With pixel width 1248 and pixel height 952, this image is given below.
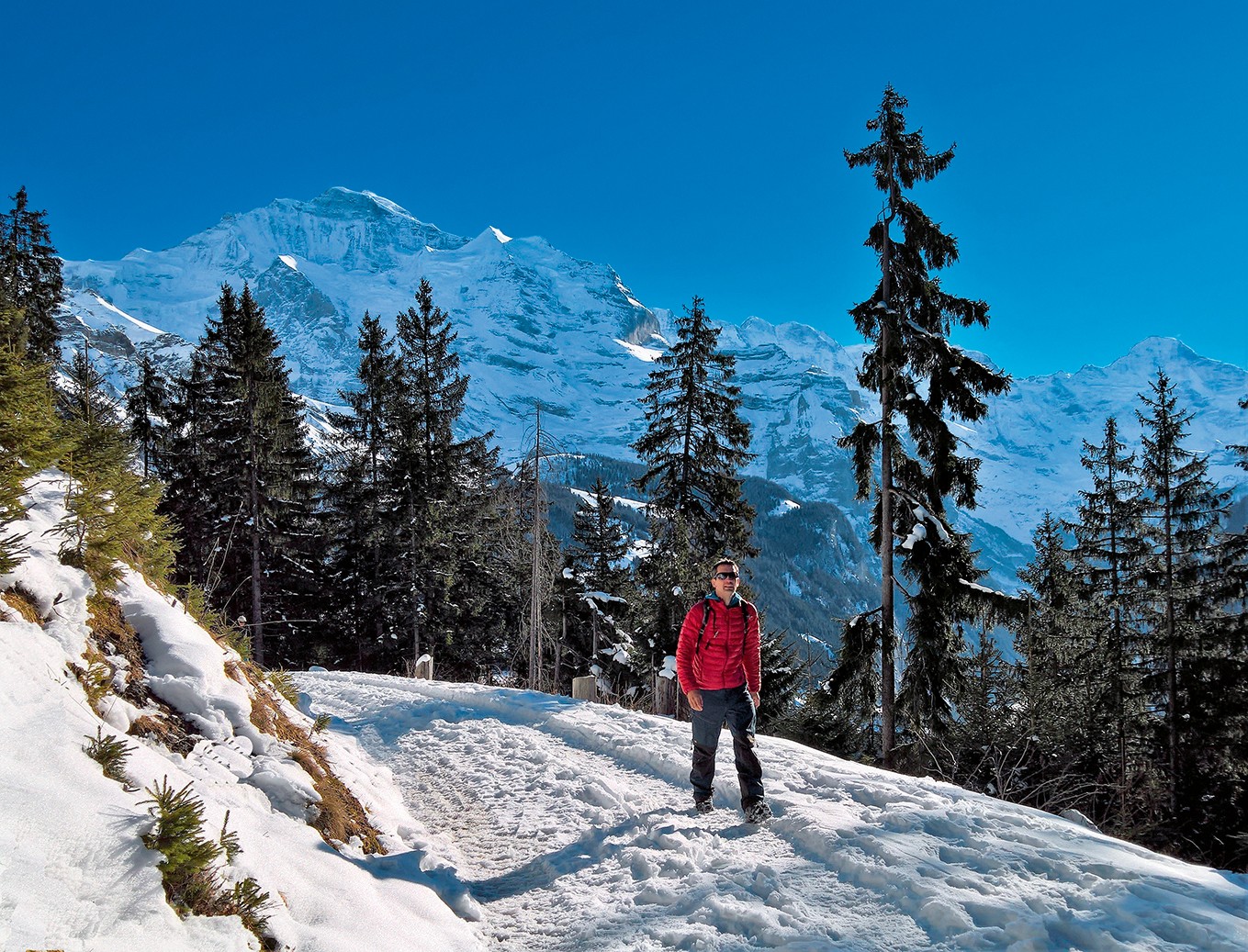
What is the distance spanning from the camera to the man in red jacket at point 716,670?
568cm

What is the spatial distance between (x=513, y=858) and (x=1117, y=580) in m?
22.2

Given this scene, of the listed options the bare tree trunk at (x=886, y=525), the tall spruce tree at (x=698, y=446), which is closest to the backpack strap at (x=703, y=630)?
the bare tree trunk at (x=886, y=525)

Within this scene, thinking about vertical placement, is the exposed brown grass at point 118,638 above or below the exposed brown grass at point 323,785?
above

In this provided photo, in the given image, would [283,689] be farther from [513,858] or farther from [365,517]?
[365,517]

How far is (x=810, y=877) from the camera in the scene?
4262mm

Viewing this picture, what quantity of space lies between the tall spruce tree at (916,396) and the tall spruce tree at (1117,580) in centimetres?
766

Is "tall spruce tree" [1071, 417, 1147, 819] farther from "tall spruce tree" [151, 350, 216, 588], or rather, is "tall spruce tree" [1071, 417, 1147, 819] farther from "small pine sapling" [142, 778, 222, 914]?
→ "tall spruce tree" [151, 350, 216, 588]

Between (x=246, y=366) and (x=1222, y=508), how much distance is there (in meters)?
30.7

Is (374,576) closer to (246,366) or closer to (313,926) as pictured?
(246,366)

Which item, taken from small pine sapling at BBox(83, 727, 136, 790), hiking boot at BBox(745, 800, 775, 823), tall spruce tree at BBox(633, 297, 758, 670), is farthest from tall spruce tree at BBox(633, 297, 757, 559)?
small pine sapling at BBox(83, 727, 136, 790)

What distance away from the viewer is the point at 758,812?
5289 millimetres

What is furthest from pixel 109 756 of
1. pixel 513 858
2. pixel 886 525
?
pixel 886 525

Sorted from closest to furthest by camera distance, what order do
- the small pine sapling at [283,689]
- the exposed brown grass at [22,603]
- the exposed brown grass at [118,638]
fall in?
the exposed brown grass at [22,603] < the exposed brown grass at [118,638] < the small pine sapling at [283,689]

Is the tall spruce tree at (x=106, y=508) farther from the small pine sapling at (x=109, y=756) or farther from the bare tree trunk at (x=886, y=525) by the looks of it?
the bare tree trunk at (x=886, y=525)
